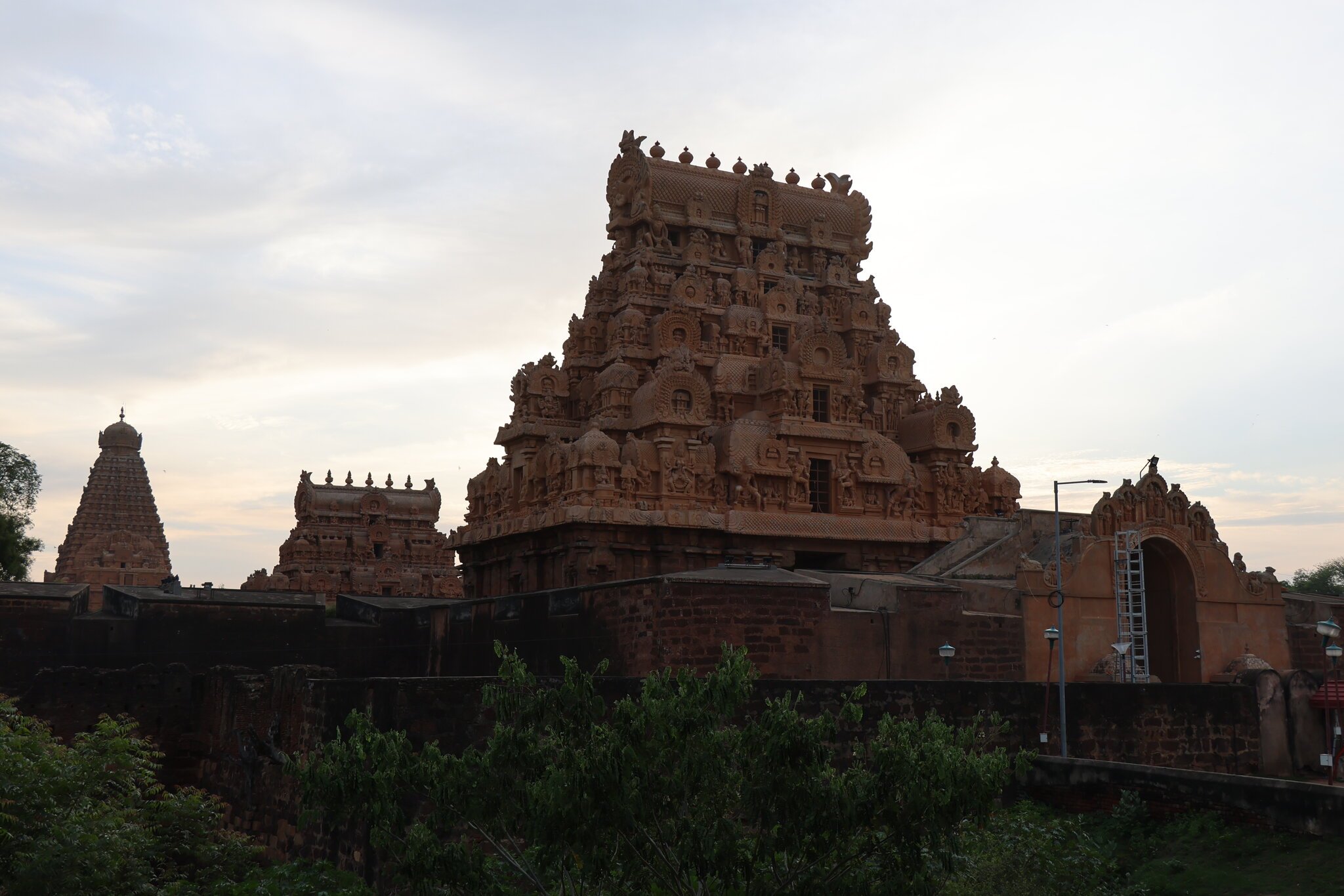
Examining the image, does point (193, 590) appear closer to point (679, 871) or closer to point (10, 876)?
point (10, 876)

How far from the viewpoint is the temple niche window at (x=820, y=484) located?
1554 inches

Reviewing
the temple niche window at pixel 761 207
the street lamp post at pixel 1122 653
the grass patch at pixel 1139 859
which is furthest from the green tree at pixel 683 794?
the temple niche window at pixel 761 207

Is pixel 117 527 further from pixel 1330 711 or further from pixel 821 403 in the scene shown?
pixel 1330 711

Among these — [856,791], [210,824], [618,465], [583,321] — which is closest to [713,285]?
[583,321]

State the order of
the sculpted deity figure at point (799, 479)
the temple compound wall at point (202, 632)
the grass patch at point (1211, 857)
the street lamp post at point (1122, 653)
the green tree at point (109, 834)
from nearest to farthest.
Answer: the grass patch at point (1211, 857)
the green tree at point (109, 834)
the street lamp post at point (1122, 653)
the temple compound wall at point (202, 632)
the sculpted deity figure at point (799, 479)

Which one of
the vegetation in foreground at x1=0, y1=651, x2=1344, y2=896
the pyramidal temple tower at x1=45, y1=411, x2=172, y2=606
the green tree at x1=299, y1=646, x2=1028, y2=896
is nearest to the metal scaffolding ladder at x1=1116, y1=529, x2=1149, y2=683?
the vegetation in foreground at x1=0, y1=651, x2=1344, y2=896

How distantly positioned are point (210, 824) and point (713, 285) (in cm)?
2510

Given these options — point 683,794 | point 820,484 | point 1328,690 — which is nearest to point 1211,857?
point 1328,690

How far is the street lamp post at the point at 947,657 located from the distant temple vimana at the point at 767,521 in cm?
18

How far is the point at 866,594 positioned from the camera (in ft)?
99.2

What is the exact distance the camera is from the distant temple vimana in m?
28.9

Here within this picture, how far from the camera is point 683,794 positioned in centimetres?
1367

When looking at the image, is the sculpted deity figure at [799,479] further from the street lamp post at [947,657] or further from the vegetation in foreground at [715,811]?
the vegetation in foreground at [715,811]

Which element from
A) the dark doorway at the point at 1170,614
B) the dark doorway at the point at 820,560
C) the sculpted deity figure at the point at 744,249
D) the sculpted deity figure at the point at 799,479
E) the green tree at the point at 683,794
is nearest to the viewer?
the green tree at the point at 683,794
